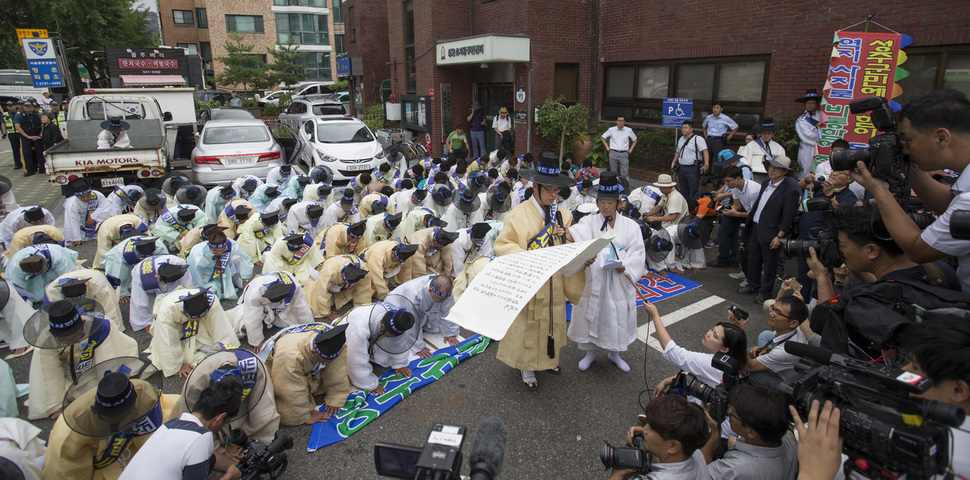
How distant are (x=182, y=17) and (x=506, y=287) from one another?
156 feet

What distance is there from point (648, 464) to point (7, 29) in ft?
101

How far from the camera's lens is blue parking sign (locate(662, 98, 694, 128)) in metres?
10.2

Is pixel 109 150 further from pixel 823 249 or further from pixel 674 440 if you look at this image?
pixel 823 249

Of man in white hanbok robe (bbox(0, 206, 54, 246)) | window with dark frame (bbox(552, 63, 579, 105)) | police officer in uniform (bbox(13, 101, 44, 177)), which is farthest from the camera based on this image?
window with dark frame (bbox(552, 63, 579, 105))

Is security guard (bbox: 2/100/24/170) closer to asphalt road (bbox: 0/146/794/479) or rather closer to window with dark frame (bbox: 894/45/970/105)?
asphalt road (bbox: 0/146/794/479)

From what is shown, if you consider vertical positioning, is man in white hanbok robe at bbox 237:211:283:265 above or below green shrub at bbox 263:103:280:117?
below

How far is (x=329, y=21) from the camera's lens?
40.6 meters

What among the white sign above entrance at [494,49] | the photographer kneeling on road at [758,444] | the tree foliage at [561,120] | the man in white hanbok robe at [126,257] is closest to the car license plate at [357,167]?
the white sign above entrance at [494,49]

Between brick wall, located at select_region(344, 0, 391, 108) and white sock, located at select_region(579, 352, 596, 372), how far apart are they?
2049 cm

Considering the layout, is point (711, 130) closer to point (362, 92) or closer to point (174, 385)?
point (174, 385)

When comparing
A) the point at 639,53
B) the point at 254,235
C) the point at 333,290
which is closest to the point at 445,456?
the point at 333,290

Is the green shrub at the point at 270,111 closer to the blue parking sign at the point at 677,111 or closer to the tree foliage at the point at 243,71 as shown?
the tree foliage at the point at 243,71

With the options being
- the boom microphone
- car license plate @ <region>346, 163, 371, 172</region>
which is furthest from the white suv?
the boom microphone

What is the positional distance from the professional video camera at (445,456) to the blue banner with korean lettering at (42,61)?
20.0 m
